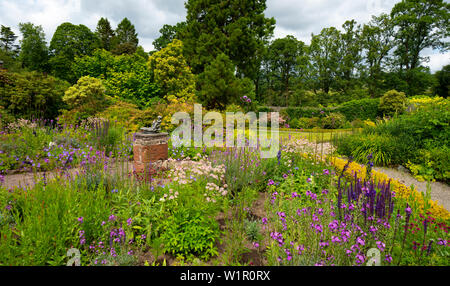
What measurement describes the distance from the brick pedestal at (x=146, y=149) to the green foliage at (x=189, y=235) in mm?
2125

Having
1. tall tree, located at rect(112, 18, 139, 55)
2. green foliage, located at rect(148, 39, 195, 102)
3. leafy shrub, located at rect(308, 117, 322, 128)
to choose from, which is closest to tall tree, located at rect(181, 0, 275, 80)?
green foliage, located at rect(148, 39, 195, 102)

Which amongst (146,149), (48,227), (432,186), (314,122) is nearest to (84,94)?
(146,149)

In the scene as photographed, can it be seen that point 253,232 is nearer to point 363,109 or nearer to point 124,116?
point 124,116

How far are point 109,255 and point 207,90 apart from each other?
11340 millimetres

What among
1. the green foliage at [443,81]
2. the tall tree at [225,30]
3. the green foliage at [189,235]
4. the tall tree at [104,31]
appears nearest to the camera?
the green foliage at [189,235]

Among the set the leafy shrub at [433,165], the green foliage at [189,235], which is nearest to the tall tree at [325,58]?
the leafy shrub at [433,165]

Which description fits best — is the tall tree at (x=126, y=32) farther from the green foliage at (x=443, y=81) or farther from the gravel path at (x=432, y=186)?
the green foliage at (x=443, y=81)

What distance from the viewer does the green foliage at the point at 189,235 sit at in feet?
7.52

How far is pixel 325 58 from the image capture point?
25922 mm

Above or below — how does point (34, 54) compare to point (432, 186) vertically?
above

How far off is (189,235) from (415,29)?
101ft

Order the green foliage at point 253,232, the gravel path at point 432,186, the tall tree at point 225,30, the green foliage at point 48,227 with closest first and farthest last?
the green foliage at point 48,227, the green foliage at point 253,232, the gravel path at point 432,186, the tall tree at point 225,30

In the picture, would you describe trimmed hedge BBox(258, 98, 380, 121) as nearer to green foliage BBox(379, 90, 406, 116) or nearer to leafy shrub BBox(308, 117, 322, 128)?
green foliage BBox(379, 90, 406, 116)
